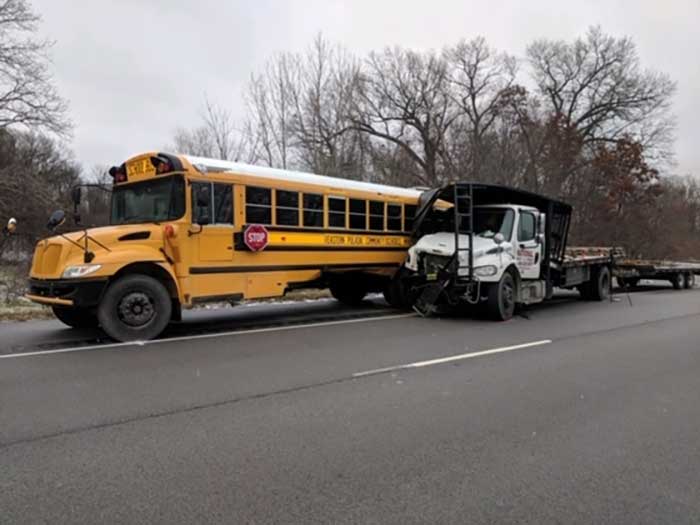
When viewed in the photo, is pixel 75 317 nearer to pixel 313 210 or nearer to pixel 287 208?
pixel 287 208

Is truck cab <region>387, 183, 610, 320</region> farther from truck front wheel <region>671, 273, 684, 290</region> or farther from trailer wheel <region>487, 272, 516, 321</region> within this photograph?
truck front wheel <region>671, 273, 684, 290</region>

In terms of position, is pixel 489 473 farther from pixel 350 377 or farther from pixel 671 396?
pixel 671 396

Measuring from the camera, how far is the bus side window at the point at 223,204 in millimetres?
8850

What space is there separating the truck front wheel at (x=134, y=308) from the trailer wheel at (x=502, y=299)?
6146mm

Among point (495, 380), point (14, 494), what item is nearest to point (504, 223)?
point (495, 380)

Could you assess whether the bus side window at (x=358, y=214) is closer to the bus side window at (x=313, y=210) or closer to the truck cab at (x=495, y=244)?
the bus side window at (x=313, y=210)

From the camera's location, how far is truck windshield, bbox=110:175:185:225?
27.8 ft

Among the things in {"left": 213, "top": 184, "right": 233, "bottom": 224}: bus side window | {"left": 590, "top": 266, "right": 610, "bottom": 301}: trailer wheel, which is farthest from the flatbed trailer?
{"left": 213, "top": 184, "right": 233, "bottom": 224}: bus side window

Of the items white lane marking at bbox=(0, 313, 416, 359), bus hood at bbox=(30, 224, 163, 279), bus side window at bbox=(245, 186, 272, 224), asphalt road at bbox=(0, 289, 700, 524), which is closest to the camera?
asphalt road at bbox=(0, 289, 700, 524)

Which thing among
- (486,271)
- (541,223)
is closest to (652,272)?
(541,223)

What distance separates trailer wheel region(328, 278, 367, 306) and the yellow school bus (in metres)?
0.91

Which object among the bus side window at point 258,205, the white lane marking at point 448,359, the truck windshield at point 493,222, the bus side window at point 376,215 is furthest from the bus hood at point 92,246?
the truck windshield at point 493,222

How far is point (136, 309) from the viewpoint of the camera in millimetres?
7906

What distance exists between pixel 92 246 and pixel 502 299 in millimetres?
7571
